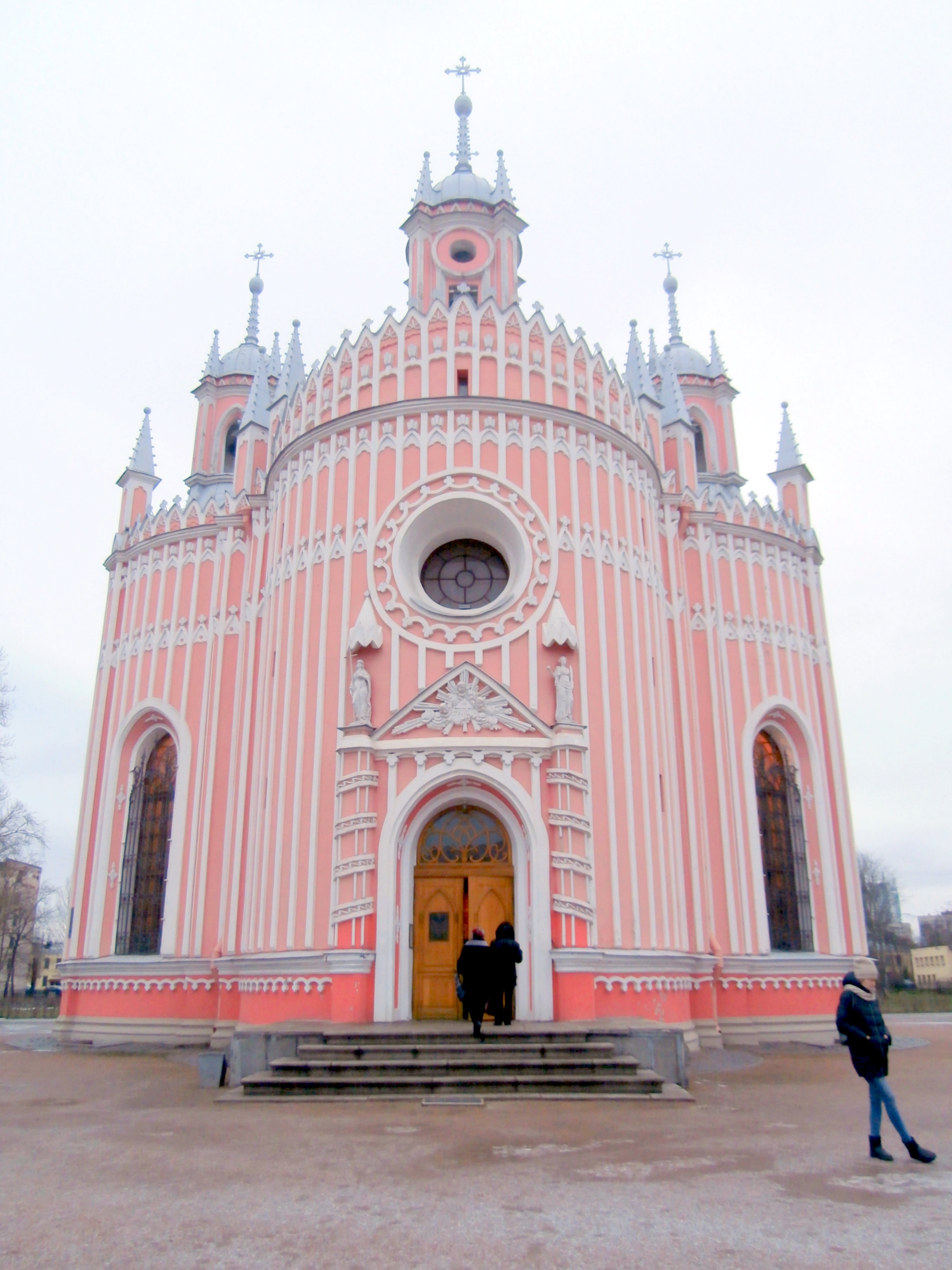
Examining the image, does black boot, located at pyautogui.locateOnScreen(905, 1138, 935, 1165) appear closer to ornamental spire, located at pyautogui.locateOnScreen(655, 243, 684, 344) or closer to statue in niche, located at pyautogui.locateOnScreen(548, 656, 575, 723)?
statue in niche, located at pyautogui.locateOnScreen(548, 656, 575, 723)

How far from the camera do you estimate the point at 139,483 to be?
85.8 ft

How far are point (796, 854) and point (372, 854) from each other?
35.0ft

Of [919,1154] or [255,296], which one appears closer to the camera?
[919,1154]

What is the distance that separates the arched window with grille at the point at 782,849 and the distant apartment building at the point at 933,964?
6849cm

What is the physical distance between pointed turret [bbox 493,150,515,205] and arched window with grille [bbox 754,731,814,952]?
15974mm

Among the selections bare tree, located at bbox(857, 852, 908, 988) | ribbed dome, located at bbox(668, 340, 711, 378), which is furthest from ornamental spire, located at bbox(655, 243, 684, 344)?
bare tree, located at bbox(857, 852, 908, 988)

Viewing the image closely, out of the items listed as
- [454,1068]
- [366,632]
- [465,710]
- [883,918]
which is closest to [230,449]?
[366,632]

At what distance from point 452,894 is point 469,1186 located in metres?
10.3

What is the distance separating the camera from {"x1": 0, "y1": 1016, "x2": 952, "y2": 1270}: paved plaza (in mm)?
5410

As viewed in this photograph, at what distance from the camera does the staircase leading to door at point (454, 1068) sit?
11438 mm

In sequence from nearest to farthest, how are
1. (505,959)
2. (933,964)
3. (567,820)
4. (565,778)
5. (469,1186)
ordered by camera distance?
(469,1186) < (505,959) < (567,820) < (565,778) < (933,964)

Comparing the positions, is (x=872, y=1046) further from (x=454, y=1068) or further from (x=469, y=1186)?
(x=454, y=1068)

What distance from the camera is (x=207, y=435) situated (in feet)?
97.5

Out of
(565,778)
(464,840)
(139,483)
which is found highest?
(139,483)
